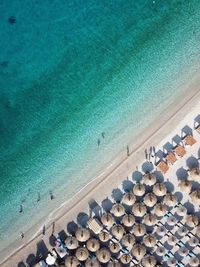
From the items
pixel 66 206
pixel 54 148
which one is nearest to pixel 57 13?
pixel 54 148

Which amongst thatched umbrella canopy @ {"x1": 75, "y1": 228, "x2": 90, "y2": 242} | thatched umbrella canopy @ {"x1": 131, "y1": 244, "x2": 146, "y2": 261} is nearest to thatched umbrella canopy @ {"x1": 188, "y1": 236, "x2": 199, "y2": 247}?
thatched umbrella canopy @ {"x1": 131, "y1": 244, "x2": 146, "y2": 261}

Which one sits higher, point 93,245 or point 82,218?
point 82,218

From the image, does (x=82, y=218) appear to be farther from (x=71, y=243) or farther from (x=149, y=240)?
(x=149, y=240)

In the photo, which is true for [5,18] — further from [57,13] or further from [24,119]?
[24,119]

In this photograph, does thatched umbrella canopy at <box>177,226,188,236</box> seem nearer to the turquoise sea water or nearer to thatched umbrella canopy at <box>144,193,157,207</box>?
thatched umbrella canopy at <box>144,193,157,207</box>

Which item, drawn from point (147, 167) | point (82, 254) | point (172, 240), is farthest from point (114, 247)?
point (147, 167)
